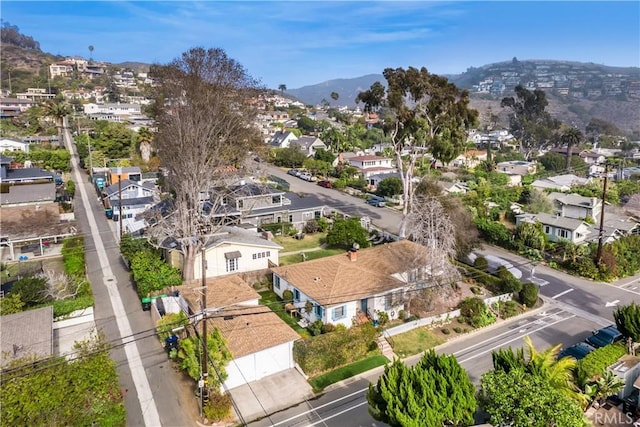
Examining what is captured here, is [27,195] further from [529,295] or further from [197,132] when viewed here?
[529,295]

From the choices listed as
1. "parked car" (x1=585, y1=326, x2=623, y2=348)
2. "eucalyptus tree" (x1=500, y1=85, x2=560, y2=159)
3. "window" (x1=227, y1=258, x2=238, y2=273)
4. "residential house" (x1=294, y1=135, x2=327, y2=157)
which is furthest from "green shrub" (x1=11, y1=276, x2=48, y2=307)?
"eucalyptus tree" (x1=500, y1=85, x2=560, y2=159)

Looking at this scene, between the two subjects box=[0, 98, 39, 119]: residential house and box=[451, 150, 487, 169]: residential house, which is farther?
box=[0, 98, 39, 119]: residential house

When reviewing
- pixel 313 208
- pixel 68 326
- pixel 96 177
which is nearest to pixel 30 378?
pixel 68 326

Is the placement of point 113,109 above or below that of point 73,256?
above

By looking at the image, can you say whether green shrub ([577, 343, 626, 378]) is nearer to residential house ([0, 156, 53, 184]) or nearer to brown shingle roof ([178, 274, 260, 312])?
brown shingle roof ([178, 274, 260, 312])

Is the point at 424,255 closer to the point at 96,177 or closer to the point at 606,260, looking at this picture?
the point at 606,260

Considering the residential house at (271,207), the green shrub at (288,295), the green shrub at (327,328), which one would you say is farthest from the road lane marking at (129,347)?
the residential house at (271,207)

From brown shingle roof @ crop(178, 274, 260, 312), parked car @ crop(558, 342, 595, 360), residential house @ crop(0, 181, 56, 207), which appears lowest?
parked car @ crop(558, 342, 595, 360)

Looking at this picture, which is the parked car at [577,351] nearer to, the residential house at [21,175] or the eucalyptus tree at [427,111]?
the eucalyptus tree at [427,111]

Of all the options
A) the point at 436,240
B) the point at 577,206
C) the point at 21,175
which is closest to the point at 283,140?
the point at 21,175
